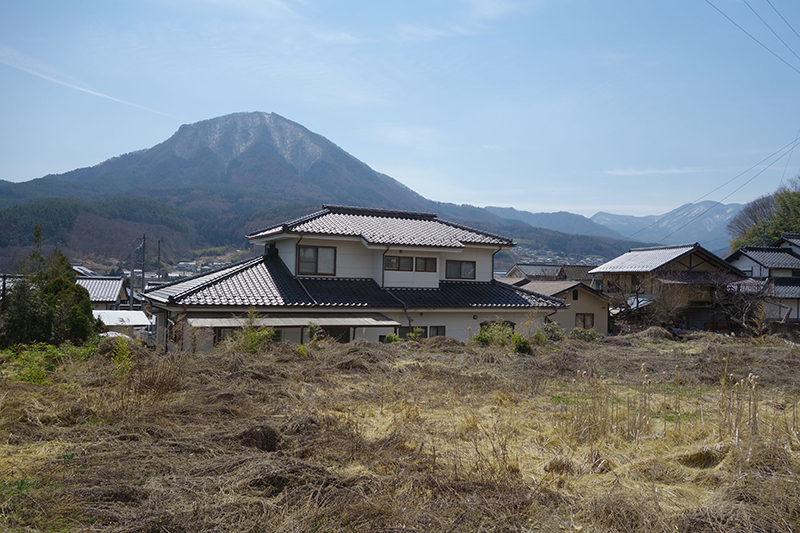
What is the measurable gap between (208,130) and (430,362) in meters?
→ 192

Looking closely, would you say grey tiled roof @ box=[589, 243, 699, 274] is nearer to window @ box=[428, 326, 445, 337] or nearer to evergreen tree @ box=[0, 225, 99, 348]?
window @ box=[428, 326, 445, 337]

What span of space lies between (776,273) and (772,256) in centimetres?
134

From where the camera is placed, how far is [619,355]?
11867mm

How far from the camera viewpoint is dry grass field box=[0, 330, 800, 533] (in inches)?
125

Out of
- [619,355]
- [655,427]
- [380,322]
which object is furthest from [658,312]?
[655,427]

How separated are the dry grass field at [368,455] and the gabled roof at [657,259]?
75.9ft

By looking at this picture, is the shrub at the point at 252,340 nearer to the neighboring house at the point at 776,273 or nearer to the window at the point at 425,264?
the window at the point at 425,264

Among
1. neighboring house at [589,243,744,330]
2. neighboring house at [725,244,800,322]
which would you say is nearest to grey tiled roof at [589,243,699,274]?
neighboring house at [589,243,744,330]

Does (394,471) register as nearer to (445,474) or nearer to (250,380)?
(445,474)

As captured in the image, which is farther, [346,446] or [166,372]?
[166,372]

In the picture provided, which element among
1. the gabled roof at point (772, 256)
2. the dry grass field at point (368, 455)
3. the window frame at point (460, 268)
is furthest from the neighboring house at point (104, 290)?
the gabled roof at point (772, 256)

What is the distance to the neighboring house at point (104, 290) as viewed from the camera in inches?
1455

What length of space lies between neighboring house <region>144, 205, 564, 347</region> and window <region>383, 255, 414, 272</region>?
1.4 inches

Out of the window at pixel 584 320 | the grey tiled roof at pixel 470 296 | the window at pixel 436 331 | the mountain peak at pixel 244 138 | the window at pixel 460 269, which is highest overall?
the mountain peak at pixel 244 138
